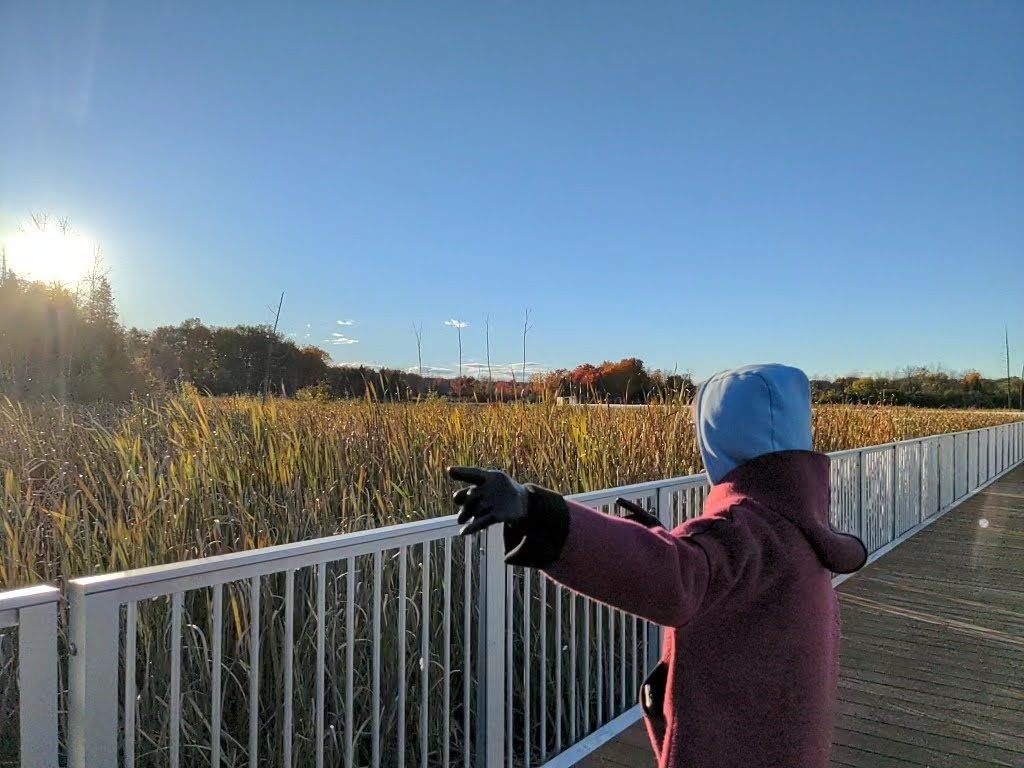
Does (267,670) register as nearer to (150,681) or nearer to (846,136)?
(150,681)

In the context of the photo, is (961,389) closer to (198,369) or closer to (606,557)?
(198,369)

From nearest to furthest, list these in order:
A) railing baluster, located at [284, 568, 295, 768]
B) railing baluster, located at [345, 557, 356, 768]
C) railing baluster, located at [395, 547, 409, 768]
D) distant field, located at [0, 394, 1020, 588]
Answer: railing baluster, located at [284, 568, 295, 768] < railing baluster, located at [345, 557, 356, 768] < railing baluster, located at [395, 547, 409, 768] < distant field, located at [0, 394, 1020, 588]

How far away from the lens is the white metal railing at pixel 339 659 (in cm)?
126

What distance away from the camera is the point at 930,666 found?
3.47 meters

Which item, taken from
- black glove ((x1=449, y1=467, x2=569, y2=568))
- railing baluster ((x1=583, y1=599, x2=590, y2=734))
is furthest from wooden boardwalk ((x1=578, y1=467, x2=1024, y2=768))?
black glove ((x1=449, y1=467, x2=569, y2=568))

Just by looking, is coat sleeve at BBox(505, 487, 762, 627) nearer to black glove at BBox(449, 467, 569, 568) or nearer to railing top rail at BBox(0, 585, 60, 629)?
black glove at BBox(449, 467, 569, 568)

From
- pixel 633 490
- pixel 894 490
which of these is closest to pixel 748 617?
pixel 633 490

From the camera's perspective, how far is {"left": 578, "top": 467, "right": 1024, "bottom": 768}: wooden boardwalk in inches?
105

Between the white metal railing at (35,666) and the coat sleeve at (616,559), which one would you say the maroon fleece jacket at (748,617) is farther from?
the white metal railing at (35,666)

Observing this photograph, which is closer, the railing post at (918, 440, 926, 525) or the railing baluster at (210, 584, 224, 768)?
the railing baluster at (210, 584, 224, 768)

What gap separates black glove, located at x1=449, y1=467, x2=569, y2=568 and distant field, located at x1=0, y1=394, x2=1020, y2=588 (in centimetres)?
193

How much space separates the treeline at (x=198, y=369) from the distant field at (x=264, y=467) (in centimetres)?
30

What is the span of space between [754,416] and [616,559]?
1.22 ft

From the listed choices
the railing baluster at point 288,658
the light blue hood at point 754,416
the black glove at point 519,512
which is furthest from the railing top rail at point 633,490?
the black glove at point 519,512
